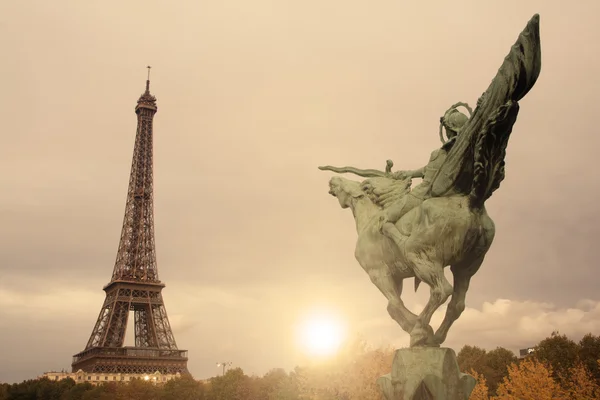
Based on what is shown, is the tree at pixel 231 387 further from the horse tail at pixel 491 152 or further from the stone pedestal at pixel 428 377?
the horse tail at pixel 491 152

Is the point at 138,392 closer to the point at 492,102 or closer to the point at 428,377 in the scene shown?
the point at 428,377

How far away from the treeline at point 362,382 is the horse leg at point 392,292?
2913 centimetres

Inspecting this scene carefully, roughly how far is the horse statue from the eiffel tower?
6562 centimetres

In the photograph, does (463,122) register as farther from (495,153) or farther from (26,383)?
(26,383)

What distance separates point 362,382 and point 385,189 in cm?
3070

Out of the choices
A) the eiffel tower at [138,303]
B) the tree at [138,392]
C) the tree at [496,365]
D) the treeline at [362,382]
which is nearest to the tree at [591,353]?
the treeline at [362,382]

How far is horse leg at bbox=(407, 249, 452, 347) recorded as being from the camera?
689 centimetres

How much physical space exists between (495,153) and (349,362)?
1322 inches

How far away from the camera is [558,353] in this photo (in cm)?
4338

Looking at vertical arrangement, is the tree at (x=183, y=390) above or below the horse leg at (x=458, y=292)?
above

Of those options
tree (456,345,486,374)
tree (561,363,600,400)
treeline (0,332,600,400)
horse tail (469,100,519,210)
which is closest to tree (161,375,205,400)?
treeline (0,332,600,400)

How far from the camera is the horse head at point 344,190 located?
27.4ft

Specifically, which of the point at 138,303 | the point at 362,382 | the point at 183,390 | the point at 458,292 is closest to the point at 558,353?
the point at 362,382

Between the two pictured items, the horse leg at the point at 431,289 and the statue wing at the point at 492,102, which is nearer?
the statue wing at the point at 492,102
